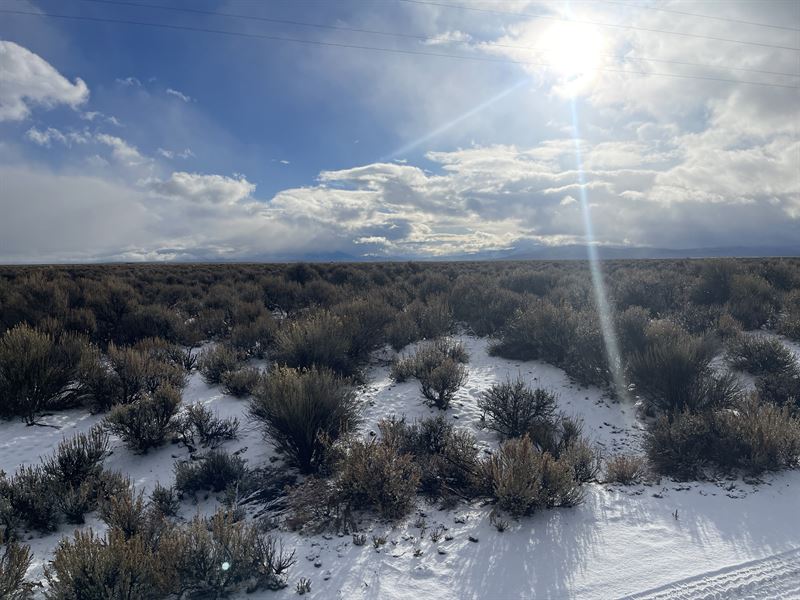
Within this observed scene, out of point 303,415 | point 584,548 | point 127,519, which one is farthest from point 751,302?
point 127,519

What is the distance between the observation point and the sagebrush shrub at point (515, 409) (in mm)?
6480

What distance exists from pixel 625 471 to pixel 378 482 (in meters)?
2.93

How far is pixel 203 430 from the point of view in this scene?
639 cm

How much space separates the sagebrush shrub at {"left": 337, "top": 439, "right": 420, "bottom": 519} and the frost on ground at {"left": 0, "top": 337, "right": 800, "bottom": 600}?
0.58 feet

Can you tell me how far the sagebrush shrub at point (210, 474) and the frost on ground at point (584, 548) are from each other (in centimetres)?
22

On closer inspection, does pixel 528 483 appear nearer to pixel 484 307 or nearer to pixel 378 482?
pixel 378 482

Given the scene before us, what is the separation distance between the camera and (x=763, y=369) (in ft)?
27.1

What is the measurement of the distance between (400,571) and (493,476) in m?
1.40

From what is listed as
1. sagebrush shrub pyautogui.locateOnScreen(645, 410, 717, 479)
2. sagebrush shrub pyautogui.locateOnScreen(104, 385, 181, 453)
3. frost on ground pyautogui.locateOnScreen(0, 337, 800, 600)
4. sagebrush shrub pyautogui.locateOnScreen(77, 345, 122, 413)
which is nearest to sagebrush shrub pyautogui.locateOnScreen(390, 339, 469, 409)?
frost on ground pyautogui.locateOnScreen(0, 337, 800, 600)

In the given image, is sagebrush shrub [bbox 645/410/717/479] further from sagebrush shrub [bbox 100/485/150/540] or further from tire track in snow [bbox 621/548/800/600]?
sagebrush shrub [bbox 100/485/150/540]

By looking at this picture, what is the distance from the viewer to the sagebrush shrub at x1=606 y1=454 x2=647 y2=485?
5.16 metres

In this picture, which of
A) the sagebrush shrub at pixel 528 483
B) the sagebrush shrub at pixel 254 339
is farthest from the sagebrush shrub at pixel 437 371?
the sagebrush shrub at pixel 254 339

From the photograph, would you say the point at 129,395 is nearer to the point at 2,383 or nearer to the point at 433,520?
the point at 2,383

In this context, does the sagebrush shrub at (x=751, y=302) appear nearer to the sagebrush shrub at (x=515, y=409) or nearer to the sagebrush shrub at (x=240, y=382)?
the sagebrush shrub at (x=515, y=409)
